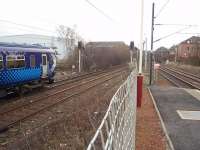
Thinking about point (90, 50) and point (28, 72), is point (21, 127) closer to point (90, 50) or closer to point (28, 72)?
point (28, 72)

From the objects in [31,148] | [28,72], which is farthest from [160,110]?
[28,72]

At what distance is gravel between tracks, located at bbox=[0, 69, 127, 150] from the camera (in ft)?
33.1

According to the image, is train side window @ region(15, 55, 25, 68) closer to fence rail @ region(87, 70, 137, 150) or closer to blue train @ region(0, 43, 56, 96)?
blue train @ region(0, 43, 56, 96)

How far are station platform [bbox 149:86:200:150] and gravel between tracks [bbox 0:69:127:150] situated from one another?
236 centimetres

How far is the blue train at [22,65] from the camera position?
18.7 metres

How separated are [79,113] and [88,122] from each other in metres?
2.05

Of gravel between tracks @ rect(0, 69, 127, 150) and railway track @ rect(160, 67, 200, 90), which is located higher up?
gravel between tracks @ rect(0, 69, 127, 150)

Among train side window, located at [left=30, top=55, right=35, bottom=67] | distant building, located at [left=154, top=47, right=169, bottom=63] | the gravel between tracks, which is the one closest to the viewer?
the gravel between tracks

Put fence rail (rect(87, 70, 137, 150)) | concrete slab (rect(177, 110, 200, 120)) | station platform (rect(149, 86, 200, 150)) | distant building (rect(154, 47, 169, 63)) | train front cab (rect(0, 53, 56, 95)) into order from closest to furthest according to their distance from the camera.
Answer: fence rail (rect(87, 70, 137, 150)), station platform (rect(149, 86, 200, 150)), concrete slab (rect(177, 110, 200, 120)), train front cab (rect(0, 53, 56, 95)), distant building (rect(154, 47, 169, 63))

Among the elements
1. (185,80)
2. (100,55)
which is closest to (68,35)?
(100,55)

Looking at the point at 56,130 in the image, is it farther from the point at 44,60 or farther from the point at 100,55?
the point at 100,55

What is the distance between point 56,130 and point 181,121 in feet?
14.4

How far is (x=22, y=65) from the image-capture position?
68.7 ft

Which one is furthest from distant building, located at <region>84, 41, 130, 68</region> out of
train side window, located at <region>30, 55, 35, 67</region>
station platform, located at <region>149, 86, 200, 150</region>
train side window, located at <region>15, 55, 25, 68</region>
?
station platform, located at <region>149, 86, 200, 150</region>
